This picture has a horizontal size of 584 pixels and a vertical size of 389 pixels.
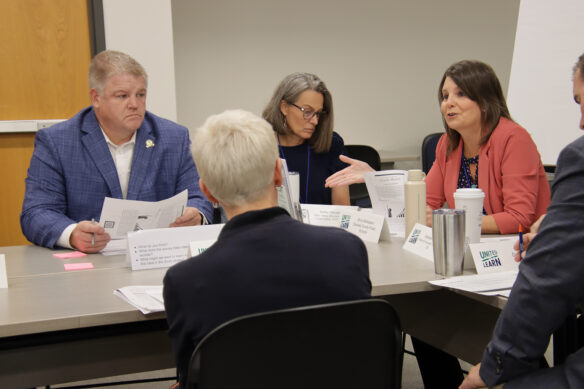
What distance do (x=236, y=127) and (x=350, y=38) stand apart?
440 cm

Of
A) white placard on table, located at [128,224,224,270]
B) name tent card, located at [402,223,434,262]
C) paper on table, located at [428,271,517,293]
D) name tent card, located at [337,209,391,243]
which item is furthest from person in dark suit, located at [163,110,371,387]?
name tent card, located at [337,209,391,243]

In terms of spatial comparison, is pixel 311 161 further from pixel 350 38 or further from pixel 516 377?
pixel 350 38

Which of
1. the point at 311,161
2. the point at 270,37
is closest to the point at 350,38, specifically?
the point at 270,37

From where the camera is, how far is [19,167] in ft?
12.5

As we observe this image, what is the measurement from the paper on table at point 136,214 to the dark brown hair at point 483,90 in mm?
1232

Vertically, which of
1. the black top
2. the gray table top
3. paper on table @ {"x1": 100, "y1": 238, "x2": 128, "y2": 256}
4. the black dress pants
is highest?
the black top

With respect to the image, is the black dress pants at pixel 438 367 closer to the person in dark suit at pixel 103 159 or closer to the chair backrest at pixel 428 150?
the person in dark suit at pixel 103 159

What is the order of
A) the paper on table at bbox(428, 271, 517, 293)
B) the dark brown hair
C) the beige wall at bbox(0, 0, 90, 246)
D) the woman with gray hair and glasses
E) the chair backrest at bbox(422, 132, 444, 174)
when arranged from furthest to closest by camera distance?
the chair backrest at bbox(422, 132, 444, 174) → the beige wall at bbox(0, 0, 90, 246) → the woman with gray hair and glasses → the dark brown hair → the paper on table at bbox(428, 271, 517, 293)

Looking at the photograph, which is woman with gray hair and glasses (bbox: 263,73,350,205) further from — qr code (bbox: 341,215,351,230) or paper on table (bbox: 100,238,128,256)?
paper on table (bbox: 100,238,128,256)

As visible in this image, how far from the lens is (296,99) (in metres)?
2.85

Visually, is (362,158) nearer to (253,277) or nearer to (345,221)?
(345,221)

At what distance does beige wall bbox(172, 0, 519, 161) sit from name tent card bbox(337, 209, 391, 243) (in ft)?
9.81

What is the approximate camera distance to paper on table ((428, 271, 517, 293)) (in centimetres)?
160

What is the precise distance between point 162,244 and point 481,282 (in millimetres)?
965
